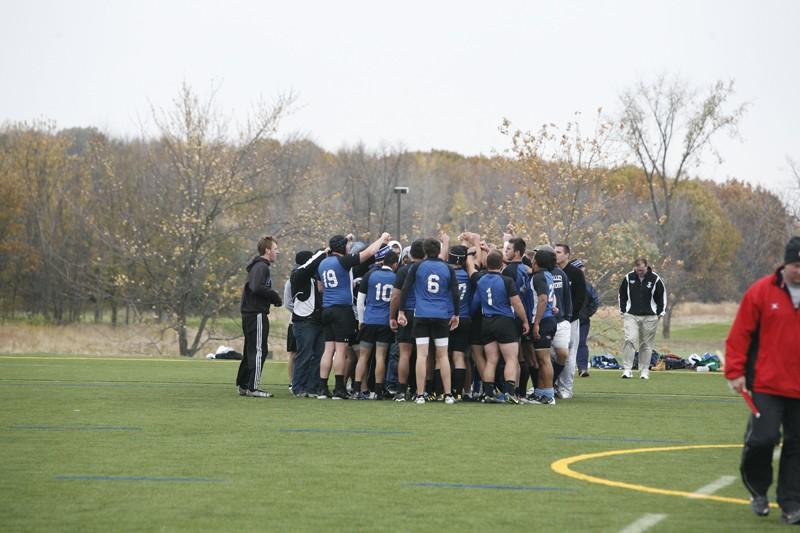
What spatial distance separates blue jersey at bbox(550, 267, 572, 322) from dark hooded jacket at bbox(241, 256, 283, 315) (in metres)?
3.85

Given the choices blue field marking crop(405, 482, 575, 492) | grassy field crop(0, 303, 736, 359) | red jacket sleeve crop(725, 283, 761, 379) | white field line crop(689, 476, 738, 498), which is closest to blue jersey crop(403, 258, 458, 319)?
white field line crop(689, 476, 738, 498)

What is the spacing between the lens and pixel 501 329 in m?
16.4

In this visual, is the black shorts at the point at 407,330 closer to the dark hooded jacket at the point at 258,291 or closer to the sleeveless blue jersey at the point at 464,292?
the sleeveless blue jersey at the point at 464,292

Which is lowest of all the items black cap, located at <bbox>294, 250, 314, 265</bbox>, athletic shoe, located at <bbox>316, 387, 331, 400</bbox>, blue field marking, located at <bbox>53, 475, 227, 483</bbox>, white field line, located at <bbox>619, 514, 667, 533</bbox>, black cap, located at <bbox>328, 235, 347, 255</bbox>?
white field line, located at <bbox>619, 514, 667, 533</bbox>

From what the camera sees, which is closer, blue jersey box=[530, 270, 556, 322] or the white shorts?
blue jersey box=[530, 270, 556, 322]

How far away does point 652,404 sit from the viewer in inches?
678

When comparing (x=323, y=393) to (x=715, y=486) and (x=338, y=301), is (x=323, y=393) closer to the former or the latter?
(x=338, y=301)

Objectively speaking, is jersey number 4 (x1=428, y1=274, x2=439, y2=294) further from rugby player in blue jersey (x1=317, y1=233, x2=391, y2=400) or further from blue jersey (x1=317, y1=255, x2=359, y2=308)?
blue jersey (x1=317, y1=255, x2=359, y2=308)

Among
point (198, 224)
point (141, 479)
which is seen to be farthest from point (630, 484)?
point (198, 224)

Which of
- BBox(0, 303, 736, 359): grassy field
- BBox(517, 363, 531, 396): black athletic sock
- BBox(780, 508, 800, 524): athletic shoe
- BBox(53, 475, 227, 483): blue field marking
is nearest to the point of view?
BBox(780, 508, 800, 524): athletic shoe

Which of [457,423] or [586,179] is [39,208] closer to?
[586,179]

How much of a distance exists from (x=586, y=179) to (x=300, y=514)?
3260 centimetres

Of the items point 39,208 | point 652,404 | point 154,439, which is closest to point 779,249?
point 39,208

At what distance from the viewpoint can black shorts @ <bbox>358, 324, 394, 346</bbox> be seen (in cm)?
1711
